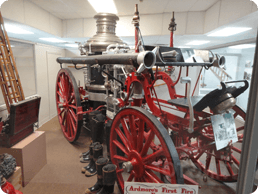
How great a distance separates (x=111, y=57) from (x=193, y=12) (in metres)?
0.62

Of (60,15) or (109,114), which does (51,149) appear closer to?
(109,114)

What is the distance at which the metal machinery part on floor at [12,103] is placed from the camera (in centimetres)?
120

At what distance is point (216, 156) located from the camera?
1.45m

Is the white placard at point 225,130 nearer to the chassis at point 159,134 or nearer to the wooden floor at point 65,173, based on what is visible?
the chassis at point 159,134

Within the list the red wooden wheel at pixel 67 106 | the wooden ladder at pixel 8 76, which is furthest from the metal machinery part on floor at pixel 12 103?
the red wooden wheel at pixel 67 106

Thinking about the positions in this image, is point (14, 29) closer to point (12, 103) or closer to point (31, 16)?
point (31, 16)

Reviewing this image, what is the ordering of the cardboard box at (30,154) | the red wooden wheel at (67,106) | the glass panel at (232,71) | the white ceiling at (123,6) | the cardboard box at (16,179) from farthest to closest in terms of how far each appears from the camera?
the red wooden wheel at (67,106) < the cardboard box at (30,154) < the cardboard box at (16,179) < the white ceiling at (123,6) < the glass panel at (232,71)

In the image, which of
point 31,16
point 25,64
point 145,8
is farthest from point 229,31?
point 25,64

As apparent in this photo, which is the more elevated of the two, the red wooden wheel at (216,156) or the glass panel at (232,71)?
the glass panel at (232,71)

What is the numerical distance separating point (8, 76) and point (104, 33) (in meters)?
0.86

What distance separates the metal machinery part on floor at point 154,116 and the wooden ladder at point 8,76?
0.55 meters

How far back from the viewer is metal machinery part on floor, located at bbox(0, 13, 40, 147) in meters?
1.20

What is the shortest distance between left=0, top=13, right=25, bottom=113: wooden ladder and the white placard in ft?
5.01

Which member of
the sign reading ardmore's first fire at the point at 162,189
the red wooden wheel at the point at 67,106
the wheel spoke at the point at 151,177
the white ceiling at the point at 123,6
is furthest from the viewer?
the red wooden wheel at the point at 67,106
